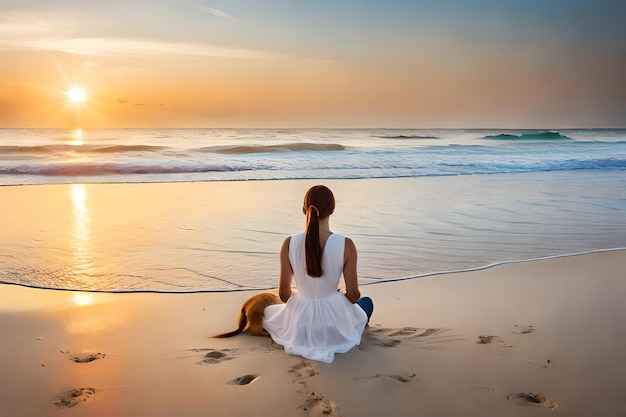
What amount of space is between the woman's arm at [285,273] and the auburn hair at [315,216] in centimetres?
16

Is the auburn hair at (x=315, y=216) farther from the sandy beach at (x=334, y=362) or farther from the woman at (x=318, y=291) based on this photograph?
the sandy beach at (x=334, y=362)

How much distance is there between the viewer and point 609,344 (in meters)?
3.59

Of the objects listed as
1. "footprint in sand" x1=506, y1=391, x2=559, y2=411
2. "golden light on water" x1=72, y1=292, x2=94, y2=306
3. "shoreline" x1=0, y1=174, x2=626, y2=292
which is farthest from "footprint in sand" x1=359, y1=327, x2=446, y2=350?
"golden light on water" x1=72, y1=292, x2=94, y2=306

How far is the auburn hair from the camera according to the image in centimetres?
328

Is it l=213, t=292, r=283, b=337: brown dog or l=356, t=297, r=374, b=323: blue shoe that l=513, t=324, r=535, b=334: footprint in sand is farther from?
l=213, t=292, r=283, b=337: brown dog

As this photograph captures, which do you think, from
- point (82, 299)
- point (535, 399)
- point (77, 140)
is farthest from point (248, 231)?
point (77, 140)

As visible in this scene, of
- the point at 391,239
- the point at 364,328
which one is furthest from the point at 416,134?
the point at 364,328

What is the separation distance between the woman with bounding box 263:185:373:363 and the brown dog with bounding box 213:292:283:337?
0.17 metres

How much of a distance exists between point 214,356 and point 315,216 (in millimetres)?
992

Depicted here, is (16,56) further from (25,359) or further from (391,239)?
(25,359)

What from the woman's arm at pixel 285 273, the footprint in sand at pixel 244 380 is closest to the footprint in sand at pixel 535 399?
the footprint in sand at pixel 244 380

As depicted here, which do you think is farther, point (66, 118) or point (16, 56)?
point (66, 118)

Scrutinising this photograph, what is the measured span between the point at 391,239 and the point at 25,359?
14.4ft

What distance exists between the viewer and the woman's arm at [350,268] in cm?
340
